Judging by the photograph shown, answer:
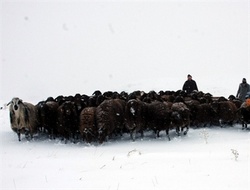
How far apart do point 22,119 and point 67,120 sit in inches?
67.9

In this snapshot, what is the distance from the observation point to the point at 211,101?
15.1 meters

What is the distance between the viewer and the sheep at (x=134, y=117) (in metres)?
12.4

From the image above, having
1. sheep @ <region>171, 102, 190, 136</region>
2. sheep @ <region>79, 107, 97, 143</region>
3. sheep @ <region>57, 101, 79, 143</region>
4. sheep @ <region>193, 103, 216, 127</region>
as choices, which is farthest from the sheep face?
sheep @ <region>193, 103, 216, 127</region>

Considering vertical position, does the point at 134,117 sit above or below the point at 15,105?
below

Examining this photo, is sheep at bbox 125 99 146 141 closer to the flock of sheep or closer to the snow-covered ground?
the flock of sheep

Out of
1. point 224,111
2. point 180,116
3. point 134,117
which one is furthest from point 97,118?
point 224,111

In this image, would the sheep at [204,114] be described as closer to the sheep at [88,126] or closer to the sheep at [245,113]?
the sheep at [245,113]

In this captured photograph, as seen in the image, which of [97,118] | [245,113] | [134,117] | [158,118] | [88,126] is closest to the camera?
[88,126]

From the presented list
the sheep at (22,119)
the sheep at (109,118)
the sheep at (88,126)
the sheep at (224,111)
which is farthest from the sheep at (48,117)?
the sheep at (224,111)

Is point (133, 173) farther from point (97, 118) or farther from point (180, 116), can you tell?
point (180, 116)

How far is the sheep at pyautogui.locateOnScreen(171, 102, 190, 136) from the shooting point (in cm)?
1265

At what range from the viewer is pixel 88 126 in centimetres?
1178

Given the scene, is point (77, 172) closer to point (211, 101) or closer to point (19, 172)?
point (19, 172)

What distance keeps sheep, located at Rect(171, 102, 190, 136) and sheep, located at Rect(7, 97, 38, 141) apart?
5.30 meters
